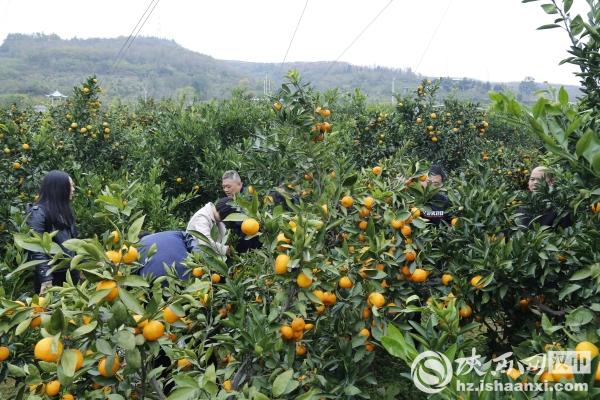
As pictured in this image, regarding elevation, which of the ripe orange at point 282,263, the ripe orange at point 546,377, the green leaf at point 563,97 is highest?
the green leaf at point 563,97

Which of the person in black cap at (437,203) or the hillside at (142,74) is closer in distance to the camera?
the person in black cap at (437,203)

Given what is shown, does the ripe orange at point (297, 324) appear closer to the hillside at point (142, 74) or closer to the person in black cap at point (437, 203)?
the person in black cap at point (437, 203)

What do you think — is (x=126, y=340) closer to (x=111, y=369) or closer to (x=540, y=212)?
(x=111, y=369)

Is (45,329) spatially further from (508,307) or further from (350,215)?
(508,307)

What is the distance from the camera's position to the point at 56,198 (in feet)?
8.57

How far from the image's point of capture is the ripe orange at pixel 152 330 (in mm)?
1112

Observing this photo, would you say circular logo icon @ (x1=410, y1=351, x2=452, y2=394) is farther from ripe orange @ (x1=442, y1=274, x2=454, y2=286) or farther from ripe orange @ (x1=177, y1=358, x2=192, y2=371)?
ripe orange @ (x1=442, y1=274, x2=454, y2=286)

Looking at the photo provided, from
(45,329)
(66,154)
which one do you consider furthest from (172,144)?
(45,329)

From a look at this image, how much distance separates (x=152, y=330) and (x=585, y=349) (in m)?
1.03

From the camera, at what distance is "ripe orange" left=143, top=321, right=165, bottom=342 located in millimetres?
1112

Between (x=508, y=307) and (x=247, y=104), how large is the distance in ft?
14.5

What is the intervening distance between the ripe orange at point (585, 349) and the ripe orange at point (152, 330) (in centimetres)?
100

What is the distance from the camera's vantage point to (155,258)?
7.77 ft

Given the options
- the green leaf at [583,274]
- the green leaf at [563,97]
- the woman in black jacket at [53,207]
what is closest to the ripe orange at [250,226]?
the green leaf at [563,97]
